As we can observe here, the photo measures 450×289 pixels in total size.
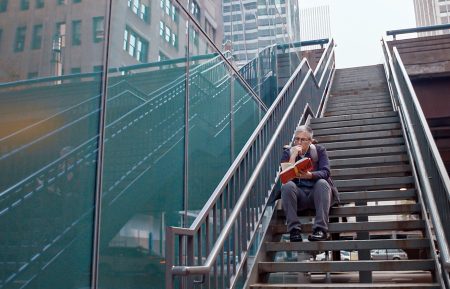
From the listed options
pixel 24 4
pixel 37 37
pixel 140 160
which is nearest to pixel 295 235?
pixel 140 160

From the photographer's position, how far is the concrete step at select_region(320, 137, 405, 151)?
6.45m

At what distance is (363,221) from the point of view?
19.0 feet

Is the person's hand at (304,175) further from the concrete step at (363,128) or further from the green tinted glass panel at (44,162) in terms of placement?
the concrete step at (363,128)

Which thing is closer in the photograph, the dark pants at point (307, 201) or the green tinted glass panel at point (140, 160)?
the green tinted glass panel at point (140, 160)

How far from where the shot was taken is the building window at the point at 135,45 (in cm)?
311

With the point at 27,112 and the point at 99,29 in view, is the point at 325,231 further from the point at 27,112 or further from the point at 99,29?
the point at 27,112

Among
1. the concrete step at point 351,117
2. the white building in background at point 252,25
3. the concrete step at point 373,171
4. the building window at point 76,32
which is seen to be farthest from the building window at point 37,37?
the concrete step at point 351,117

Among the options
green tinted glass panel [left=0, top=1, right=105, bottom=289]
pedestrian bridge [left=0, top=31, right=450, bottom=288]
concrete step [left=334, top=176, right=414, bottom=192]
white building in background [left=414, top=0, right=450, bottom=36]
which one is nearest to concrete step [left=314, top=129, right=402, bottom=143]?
pedestrian bridge [left=0, top=31, right=450, bottom=288]

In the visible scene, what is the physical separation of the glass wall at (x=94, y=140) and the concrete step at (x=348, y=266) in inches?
33.6

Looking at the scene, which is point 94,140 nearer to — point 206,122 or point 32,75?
point 32,75

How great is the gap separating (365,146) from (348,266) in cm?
286

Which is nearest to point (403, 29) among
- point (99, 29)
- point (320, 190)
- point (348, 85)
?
point (348, 85)

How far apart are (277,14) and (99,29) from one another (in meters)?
5.18

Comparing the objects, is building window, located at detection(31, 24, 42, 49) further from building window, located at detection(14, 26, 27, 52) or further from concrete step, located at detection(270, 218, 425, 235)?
concrete step, located at detection(270, 218, 425, 235)
